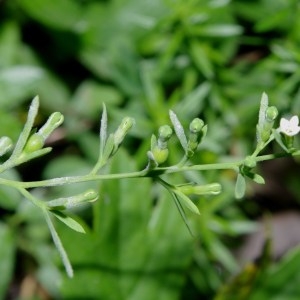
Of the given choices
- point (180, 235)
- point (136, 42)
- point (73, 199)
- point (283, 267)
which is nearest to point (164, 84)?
point (136, 42)

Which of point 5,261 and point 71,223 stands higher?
point 71,223

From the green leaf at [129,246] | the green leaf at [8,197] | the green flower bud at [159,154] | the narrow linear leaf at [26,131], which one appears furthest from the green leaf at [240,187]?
the green leaf at [8,197]

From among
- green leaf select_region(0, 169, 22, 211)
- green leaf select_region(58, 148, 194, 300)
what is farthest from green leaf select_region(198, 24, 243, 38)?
green leaf select_region(0, 169, 22, 211)

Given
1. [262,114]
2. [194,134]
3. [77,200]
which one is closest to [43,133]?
[77,200]

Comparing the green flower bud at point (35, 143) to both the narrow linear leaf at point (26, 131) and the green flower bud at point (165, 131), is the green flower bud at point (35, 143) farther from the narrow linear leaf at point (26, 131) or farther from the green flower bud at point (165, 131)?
the green flower bud at point (165, 131)

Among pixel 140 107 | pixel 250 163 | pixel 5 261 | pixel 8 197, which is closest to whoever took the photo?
pixel 250 163

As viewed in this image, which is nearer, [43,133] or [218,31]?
[43,133]

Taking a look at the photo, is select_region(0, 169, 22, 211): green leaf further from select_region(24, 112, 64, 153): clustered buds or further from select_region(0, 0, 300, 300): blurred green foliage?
select_region(24, 112, 64, 153): clustered buds

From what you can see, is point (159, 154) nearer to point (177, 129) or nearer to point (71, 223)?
point (177, 129)

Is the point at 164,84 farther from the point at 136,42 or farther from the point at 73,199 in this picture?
the point at 73,199
